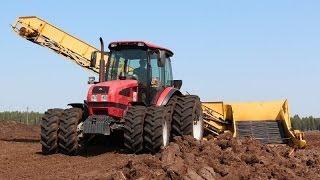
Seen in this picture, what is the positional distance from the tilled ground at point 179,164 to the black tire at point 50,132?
0.21 m

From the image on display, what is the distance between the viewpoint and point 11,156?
34.6 feet

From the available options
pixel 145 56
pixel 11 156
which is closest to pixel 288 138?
pixel 145 56

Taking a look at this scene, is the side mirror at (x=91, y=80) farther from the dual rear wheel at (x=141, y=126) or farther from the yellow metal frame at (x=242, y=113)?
the yellow metal frame at (x=242, y=113)

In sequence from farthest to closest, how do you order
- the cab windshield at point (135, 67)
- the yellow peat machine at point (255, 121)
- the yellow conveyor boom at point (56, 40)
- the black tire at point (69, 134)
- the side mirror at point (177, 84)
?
the yellow conveyor boom at point (56, 40)
the yellow peat machine at point (255, 121)
the side mirror at point (177, 84)
the cab windshield at point (135, 67)
the black tire at point (69, 134)

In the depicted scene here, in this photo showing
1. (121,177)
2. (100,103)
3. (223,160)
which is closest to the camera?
(121,177)

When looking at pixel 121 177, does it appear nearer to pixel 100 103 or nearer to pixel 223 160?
pixel 223 160

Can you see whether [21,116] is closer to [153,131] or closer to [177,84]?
[177,84]

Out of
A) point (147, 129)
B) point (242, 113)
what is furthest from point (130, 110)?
point (242, 113)

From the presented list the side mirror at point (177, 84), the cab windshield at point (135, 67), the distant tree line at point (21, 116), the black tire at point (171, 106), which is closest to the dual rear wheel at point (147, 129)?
the black tire at point (171, 106)

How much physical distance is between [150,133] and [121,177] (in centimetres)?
317

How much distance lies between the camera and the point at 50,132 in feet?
32.8

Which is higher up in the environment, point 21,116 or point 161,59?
point 161,59

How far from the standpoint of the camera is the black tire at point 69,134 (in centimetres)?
985

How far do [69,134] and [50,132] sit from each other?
0.44 meters
